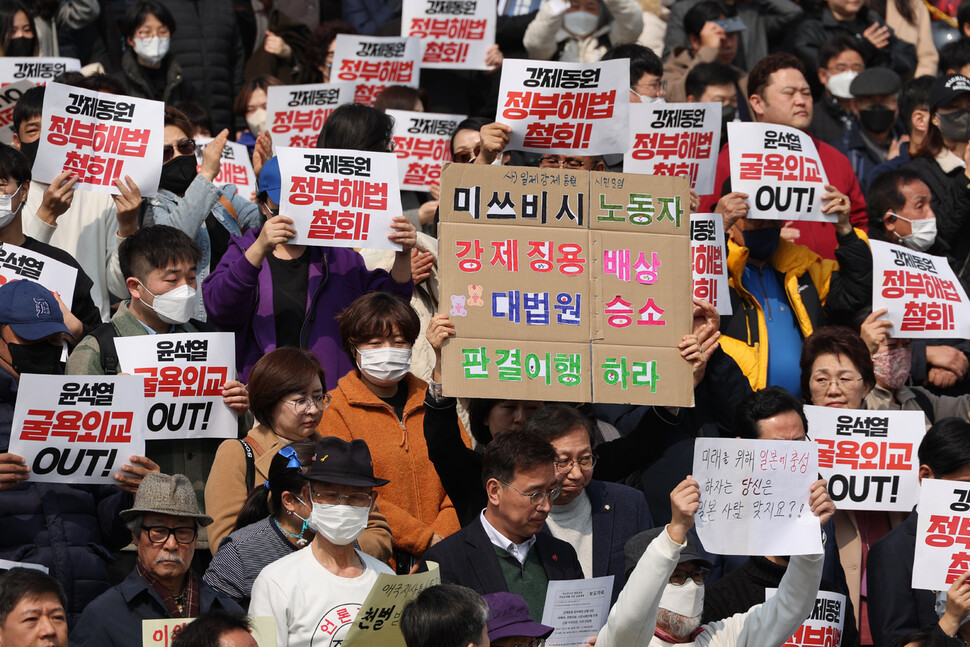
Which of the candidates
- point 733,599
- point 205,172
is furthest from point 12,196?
point 733,599

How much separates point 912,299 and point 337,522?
14.8 feet

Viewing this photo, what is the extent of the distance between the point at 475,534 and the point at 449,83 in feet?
26.1

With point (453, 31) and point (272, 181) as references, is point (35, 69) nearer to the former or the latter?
point (272, 181)

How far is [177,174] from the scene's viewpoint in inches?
398

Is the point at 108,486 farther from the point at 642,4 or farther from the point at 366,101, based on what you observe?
the point at 642,4

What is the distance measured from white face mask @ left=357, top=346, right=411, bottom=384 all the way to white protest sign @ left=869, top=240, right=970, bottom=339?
3190 mm

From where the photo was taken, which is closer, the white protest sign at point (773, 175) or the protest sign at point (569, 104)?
the protest sign at point (569, 104)

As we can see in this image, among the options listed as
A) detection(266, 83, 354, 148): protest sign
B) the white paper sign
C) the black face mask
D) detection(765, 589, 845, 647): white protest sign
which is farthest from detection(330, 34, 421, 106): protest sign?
the white paper sign

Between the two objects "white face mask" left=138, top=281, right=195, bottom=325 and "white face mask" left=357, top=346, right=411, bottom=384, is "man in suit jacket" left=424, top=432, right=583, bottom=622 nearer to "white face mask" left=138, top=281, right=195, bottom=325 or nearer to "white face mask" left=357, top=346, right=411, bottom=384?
"white face mask" left=357, top=346, right=411, bottom=384

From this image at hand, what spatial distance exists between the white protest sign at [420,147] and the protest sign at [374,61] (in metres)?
1.38

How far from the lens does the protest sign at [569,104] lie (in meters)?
9.41

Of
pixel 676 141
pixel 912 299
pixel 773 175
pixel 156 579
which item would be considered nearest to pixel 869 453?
pixel 912 299

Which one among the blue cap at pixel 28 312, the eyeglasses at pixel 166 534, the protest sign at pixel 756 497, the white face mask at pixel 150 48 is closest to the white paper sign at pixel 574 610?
the protest sign at pixel 756 497

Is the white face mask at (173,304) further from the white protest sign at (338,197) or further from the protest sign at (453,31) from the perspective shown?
the protest sign at (453,31)
